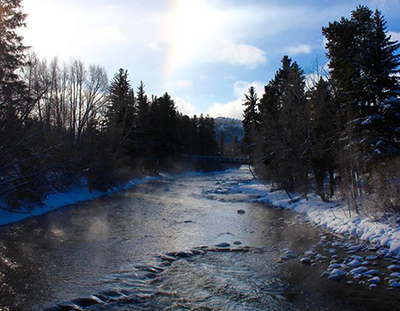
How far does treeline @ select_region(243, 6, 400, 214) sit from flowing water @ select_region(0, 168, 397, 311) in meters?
3.14

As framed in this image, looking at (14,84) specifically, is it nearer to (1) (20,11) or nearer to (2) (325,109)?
(1) (20,11)

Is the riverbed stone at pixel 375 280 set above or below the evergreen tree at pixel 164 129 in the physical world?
below

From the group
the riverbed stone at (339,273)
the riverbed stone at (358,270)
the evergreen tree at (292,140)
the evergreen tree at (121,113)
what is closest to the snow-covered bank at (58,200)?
the evergreen tree at (121,113)

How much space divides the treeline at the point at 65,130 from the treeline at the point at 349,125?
38.6 ft

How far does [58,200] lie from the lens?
71.0ft

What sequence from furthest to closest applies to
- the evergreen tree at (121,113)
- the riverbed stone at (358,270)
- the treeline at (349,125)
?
the evergreen tree at (121,113) < the treeline at (349,125) < the riverbed stone at (358,270)

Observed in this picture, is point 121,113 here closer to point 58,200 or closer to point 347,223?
point 58,200

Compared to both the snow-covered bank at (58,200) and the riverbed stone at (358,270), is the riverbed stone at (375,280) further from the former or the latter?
the snow-covered bank at (58,200)

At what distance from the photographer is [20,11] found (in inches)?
787

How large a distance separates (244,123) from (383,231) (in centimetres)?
3564

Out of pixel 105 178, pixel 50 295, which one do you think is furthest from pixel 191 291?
pixel 105 178

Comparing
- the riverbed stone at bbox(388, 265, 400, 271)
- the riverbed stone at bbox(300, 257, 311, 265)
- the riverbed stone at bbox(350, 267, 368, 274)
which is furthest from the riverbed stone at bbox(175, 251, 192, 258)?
the riverbed stone at bbox(388, 265, 400, 271)

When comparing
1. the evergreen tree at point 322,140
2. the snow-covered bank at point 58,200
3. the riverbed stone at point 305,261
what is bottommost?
the riverbed stone at point 305,261

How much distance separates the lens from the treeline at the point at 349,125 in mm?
14617
